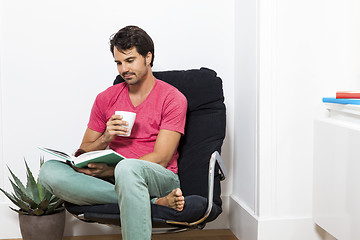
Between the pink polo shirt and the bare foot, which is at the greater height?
the pink polo shirt

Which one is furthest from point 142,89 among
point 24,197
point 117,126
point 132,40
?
point 24,197

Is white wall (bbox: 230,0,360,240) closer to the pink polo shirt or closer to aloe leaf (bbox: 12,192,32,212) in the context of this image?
the pink polo shirt

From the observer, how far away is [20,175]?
2.95 meters

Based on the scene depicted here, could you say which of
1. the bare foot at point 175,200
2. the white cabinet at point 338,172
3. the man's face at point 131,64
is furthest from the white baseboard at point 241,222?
the man's face at point 131,64

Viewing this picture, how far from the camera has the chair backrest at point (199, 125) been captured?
99.9 inches

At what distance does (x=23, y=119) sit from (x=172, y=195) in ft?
3.90

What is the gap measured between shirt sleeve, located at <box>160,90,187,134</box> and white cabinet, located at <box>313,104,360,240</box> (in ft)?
2.25

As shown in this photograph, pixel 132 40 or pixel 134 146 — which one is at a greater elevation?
pixel 132 40

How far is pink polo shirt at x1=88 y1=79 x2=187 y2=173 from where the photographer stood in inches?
97.7

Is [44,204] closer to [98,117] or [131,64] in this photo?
[98,117]

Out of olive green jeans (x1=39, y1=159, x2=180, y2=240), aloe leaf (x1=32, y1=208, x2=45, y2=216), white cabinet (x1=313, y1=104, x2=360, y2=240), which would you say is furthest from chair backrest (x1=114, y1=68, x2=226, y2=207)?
aloe leaf (x1=32, y1=208, x2=45, y2=216)

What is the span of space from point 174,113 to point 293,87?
2.10ft

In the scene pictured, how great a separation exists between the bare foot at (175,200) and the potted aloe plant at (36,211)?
2.60 feet

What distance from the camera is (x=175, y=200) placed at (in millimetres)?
2166
